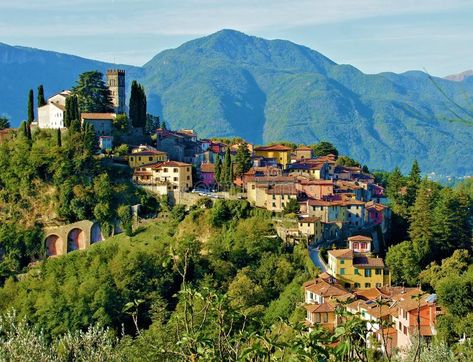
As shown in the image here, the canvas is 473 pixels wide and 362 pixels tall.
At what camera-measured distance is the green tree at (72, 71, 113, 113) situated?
65562 millimetres

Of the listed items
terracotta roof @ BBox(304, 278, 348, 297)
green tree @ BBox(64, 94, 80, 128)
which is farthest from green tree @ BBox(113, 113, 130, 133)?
terracotta roof @ BBox(304, 278, 348, 297)

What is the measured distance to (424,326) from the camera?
36125 mm

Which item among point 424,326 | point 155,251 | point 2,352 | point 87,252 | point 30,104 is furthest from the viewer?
point 30,104

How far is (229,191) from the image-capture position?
186ft

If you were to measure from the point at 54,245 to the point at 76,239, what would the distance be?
2.02 metres

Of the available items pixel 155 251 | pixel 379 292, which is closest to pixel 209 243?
pixel 155 251

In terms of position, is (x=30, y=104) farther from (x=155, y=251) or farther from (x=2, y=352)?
(x=2, y=352)

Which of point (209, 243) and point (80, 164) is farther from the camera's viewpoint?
point (80, 164)

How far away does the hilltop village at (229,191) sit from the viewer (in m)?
46.3

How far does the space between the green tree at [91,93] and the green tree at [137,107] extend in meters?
2.65

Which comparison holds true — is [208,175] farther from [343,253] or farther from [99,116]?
[343,253]

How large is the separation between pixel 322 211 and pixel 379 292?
32.7 ft

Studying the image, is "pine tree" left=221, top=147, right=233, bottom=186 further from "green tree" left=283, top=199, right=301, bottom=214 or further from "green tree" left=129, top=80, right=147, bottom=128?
"green tree" left=129, top=80, right=147, bottom=128

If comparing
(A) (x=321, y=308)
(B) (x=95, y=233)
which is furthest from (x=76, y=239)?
(A) (x=321, y=308)
